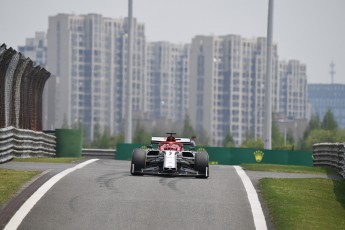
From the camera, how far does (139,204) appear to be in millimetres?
20719

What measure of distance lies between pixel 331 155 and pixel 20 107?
10.5 meters

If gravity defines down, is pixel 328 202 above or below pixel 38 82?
below

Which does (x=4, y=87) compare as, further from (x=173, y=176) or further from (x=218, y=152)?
(x=218, y=152)

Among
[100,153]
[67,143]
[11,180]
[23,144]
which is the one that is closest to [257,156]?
[67,143]

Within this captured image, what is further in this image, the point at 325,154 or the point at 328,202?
the point at 325,154

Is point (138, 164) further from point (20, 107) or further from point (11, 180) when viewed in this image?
point (20, 107)

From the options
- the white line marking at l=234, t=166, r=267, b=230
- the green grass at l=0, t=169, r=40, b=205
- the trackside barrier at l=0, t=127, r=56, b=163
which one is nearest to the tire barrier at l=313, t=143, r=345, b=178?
the white line marking at l=234, t=166, r=267, b=230

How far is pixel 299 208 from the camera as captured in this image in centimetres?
2098

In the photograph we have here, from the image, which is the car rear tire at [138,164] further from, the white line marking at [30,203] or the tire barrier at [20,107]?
the tire barrier at [20,107]

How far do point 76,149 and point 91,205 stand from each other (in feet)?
98.9

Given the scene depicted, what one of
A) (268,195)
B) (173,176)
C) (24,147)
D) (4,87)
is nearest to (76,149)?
(24,147)

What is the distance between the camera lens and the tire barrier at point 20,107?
32.0m

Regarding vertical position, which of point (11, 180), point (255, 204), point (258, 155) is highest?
point (11, 180)

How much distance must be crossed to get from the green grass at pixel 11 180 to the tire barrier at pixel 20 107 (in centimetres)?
363
